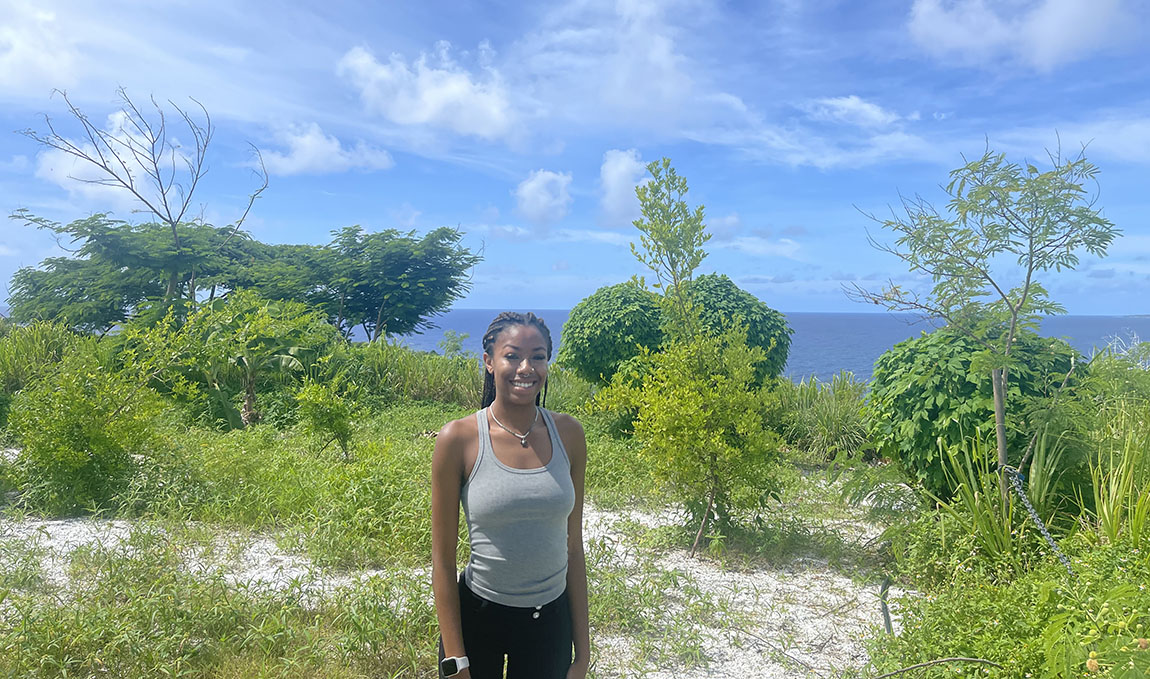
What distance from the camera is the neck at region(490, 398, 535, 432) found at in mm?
2324

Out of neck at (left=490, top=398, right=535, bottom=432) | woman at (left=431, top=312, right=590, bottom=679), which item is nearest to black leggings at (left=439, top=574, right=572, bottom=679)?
woman at (left=431, top=312, right=590, bottom=679)

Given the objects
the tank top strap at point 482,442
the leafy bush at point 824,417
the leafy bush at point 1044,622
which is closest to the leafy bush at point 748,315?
the leafy bush at point 824,417

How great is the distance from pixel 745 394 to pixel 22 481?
20.2ft

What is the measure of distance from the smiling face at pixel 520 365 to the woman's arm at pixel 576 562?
0.16m

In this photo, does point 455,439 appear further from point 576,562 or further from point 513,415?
point 576,562

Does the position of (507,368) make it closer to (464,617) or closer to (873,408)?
(464,617)

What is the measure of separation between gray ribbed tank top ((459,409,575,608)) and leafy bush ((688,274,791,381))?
6707 millimetres

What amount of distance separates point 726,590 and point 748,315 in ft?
16.3

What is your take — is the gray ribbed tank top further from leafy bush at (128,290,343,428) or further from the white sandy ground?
leafy bush at (128,290,343,428)

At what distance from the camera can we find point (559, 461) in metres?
2.29

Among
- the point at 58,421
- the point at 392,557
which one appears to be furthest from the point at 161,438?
the point at 392,557

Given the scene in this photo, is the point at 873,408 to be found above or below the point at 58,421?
above

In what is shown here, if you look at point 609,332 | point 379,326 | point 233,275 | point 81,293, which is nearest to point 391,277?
point 379,326

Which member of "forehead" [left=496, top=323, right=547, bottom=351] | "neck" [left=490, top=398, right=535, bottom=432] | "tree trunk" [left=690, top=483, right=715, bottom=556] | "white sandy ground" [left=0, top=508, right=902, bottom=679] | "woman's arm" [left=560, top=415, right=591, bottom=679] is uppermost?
"forehead" [left=496, top=323, right=547, bottom=351]
